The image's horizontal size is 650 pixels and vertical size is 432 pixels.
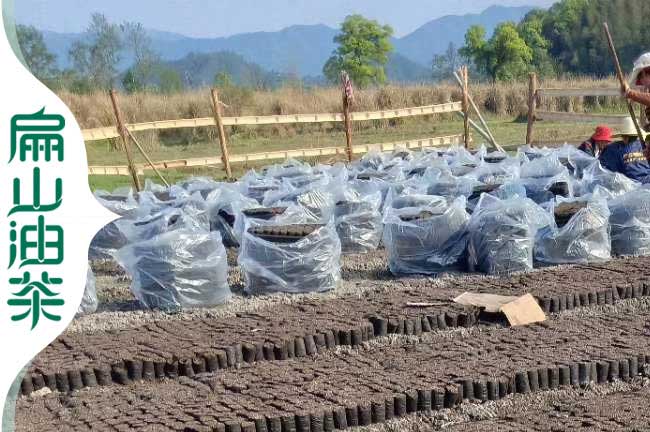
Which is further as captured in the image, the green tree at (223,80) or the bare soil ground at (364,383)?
the green tree at (223,80)

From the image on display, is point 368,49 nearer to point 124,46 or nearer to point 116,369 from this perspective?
point 124,46

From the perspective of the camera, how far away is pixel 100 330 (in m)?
7.10

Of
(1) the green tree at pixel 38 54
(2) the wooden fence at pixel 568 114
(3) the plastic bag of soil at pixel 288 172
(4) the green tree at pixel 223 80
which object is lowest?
(3) the plastic bag of soil at pixel 288 172

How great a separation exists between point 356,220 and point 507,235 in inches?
73.2

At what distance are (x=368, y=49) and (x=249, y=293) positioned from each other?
1508 inches

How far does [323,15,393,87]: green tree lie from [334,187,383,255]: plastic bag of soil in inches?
1371

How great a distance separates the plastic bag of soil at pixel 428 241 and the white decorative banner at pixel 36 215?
441 cm

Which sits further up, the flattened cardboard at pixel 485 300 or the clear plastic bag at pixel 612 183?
the clear plastic bag at pixel 612 183

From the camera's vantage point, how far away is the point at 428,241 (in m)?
8.50

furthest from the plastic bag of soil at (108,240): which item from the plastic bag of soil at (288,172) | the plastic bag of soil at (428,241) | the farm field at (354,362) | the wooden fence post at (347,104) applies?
the wooden fence post at (347,104)

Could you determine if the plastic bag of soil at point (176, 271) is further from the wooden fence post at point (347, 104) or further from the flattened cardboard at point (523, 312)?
the wooden fence post at point (347, 104)

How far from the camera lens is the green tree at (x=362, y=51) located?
1748 inches

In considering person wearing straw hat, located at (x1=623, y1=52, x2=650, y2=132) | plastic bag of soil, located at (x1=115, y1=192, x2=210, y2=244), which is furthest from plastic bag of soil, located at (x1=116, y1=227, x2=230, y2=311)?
person wearing straw hat, located at (x1=623, y1=52, x2=650, y2=132)

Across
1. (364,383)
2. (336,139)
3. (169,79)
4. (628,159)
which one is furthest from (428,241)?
(169,79)
